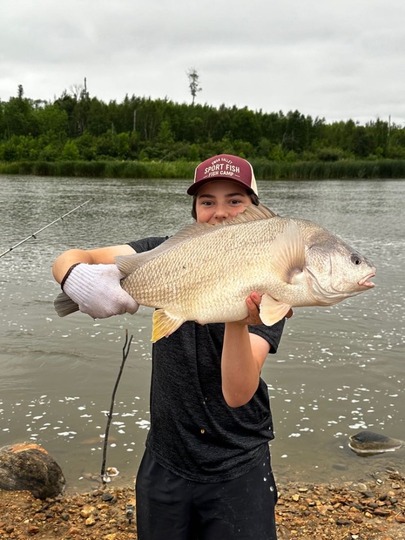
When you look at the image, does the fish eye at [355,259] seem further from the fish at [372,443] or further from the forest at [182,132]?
the forest at [182,132]

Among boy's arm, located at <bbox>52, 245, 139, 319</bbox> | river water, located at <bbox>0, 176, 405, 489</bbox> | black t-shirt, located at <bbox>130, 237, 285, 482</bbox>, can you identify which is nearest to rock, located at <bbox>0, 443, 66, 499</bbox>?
river water, located at <bbox>0, 176, 405, 489</bbox>

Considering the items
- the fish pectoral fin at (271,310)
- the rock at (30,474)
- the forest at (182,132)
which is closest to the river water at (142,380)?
the rock at (30,474)

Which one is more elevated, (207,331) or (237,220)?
(237,220)

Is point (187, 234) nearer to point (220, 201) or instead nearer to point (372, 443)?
point (220, 201)

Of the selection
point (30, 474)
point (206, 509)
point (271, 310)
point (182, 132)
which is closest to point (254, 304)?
point (271, 310)

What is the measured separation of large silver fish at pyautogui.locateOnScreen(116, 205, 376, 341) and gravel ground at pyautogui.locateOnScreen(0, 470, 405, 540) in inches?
91.1

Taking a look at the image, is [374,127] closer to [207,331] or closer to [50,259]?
[50,259]

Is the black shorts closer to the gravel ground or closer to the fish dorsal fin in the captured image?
the fish dorsal fin

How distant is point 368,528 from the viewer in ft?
13.3

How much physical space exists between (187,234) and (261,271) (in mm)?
350

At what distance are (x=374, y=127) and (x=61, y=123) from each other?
1810 inches

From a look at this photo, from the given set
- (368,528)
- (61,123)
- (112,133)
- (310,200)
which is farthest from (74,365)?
(61,123)

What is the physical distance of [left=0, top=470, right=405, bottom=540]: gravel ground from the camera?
3.93m

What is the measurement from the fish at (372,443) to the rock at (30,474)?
8.44 ft
